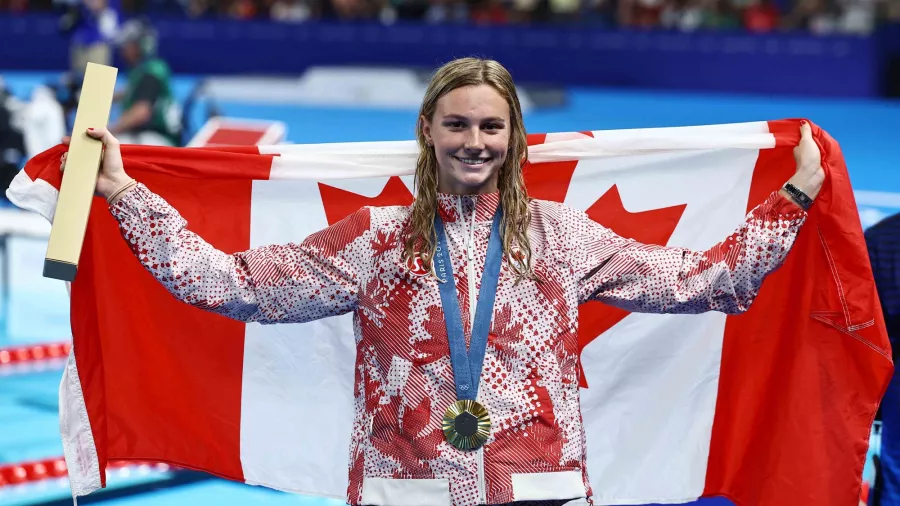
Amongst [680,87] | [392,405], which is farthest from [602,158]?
[680,87]

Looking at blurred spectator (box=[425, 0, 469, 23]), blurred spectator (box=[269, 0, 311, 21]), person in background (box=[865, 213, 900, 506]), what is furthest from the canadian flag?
blurred spectator (box=[269, 0, 311, 21])

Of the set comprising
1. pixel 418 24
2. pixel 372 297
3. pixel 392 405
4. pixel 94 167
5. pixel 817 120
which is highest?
pixel 418 24

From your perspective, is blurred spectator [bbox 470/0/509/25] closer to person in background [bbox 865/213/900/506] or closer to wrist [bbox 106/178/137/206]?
person in background [bbox 865/213/900/506]

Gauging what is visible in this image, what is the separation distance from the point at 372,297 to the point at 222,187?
3.14 ft

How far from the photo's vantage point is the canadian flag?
3168 millimetres

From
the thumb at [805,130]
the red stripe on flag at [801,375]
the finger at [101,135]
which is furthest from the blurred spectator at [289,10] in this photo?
the finger at [101,135]

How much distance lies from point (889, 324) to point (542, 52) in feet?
55.4

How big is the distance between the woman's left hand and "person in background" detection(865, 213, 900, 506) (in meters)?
0.41

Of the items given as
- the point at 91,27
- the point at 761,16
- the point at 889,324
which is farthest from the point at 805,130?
the point at 761,16

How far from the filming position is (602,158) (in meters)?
3.48

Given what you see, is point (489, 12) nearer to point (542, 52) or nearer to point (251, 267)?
point (542, 52)

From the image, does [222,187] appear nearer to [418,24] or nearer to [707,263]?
[707,263]

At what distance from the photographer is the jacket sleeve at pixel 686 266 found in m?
2.71

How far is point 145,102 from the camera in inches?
379
